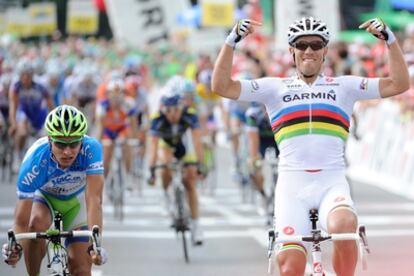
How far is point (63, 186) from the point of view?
9883 millimetres

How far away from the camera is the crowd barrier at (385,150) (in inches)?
909

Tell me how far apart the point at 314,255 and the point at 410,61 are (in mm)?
15036

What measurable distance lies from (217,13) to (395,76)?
26.5 metres

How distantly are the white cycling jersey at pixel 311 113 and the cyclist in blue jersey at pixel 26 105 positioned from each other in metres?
13.1

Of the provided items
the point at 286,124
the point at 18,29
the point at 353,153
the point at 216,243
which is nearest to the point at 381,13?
the point at 18,29

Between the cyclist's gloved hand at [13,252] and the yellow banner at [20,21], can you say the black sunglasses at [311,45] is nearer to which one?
the cyclist's gloved hand at [13,252]

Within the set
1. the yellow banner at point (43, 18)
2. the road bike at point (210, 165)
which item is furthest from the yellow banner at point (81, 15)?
the road bike at point (210, 165)

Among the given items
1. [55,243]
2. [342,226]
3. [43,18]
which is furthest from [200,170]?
[43,18]

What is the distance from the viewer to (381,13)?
5919cm

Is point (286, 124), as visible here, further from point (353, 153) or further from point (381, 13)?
point (381, 13)

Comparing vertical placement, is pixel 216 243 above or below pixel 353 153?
below

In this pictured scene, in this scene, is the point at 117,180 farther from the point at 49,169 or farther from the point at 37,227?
the point at 49,169

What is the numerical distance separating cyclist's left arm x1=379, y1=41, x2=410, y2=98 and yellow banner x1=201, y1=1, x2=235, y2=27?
25.9 m

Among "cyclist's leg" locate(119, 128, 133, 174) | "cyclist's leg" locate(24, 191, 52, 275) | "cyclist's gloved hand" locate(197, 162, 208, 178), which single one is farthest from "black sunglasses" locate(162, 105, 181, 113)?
"cyclist's leg" locate(24, 191, 52, 275)
